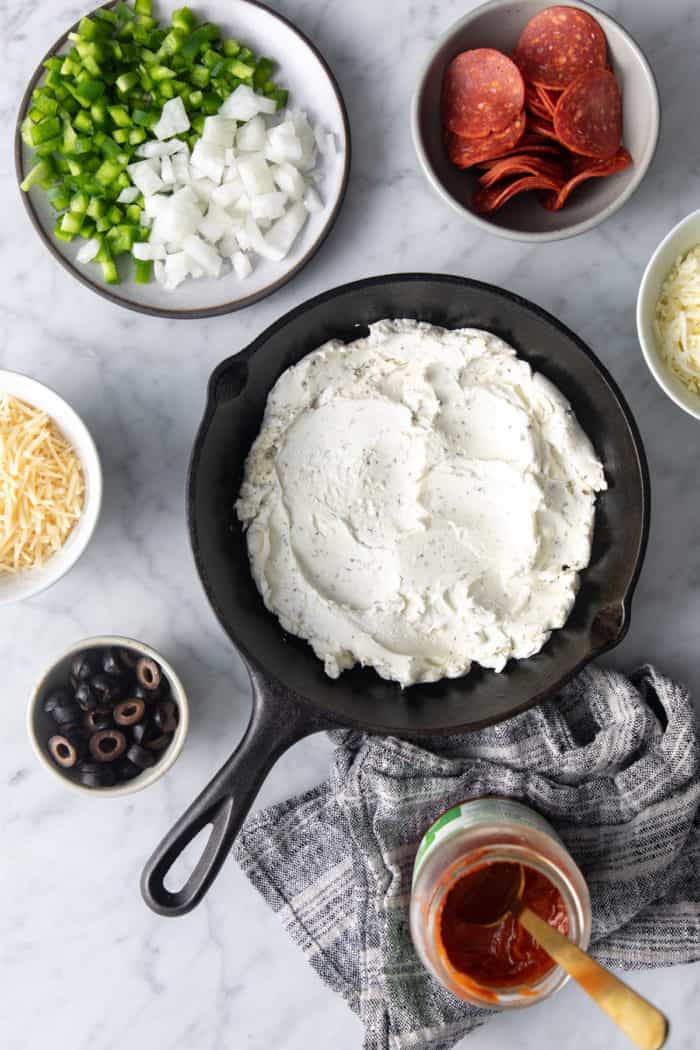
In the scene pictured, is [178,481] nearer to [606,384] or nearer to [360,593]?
[360,593]

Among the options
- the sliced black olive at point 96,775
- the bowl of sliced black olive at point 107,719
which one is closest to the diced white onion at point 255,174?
the bowl of sliced black olive at point 107,719

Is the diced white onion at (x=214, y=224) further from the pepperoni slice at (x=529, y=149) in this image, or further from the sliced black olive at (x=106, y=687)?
the sliced black olive at (x=106, y=687)

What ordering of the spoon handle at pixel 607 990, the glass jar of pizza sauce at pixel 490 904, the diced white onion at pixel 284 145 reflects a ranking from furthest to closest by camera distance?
the diced white onion at pixel 284 145
the glass jar of pizza sauce at pixel 490 904
the spoon handle at pixel 607 990

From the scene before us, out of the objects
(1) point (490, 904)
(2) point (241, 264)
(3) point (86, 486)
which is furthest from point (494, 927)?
(2) point (241, 264)

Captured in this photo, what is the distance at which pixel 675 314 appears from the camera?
73.6 inches

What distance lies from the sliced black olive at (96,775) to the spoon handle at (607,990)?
29.1 inches

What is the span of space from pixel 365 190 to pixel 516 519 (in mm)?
688

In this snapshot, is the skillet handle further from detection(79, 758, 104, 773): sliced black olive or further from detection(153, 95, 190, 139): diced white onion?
detection(153, 95, 190, 139): diced white onion

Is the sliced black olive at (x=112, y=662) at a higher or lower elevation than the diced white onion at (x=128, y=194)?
lower

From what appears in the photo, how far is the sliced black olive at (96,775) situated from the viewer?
188 centimetres

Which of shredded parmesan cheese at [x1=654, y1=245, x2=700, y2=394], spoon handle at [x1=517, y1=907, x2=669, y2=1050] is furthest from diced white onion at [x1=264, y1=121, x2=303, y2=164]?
spoon handle at [x1=517, y1=907, x2=669, y2=1050]

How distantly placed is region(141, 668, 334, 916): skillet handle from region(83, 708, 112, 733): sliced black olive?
0.88ft

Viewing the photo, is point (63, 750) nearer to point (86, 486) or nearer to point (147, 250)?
point (86, 486)

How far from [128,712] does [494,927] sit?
0.72m
